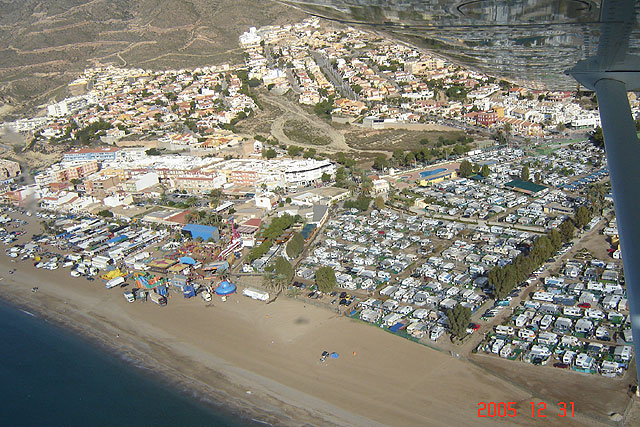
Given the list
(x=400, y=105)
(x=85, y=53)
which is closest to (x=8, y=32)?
(x=85, y=53)

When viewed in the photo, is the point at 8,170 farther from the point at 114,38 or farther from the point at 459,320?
the point at 114,38

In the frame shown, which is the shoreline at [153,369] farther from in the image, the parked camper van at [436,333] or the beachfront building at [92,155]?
the beachfront building at [92,155]

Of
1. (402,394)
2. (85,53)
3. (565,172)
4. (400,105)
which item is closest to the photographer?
(402,394)

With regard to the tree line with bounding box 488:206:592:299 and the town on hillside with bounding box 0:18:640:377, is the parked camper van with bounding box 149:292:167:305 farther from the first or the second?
the tree line with bounding box 488:206:592:299

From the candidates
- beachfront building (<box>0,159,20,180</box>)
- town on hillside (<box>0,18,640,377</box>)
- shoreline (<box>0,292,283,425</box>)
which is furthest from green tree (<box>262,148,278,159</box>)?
shoreline (<box>0,292,283,425</box>)

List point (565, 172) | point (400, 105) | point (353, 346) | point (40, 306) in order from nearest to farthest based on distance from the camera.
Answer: point (353, 346) < point (40, 306) < point (565, 172) < point (400, 105)

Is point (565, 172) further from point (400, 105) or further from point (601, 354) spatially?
point (400, 105)

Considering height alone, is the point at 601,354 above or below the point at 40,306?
above
